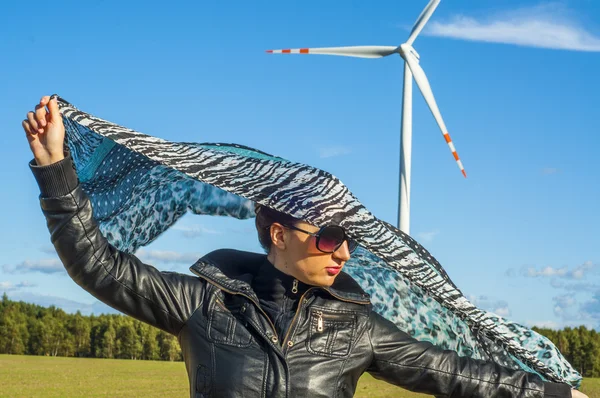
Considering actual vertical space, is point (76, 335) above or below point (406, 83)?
below

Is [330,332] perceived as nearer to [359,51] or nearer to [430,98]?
[430,98]

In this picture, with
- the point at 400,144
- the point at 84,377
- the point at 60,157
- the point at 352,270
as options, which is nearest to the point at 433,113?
the point at 400,144

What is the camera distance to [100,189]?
5.02 meters

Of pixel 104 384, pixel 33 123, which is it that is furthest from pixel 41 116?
pixel 104 384

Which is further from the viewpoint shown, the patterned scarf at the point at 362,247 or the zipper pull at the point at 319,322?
the patterned scarf at the point at 362,247

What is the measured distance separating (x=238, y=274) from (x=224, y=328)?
406mm

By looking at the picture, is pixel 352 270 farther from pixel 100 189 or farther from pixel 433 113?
pixel 433 113

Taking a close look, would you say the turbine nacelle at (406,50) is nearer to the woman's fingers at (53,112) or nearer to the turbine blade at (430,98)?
the turbine blade at (430,98)

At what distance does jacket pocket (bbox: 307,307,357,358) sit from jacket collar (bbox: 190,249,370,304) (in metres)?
0.11

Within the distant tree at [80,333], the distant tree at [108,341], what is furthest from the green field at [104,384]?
the distant tree at [80,333]

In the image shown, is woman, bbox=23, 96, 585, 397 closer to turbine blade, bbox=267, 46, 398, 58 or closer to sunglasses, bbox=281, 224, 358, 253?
sunglasses, bbox=281, 224, 358, 253

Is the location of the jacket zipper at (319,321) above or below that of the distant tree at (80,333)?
below

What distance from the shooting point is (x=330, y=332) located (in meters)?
4.27

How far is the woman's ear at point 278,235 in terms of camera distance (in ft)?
14.3
